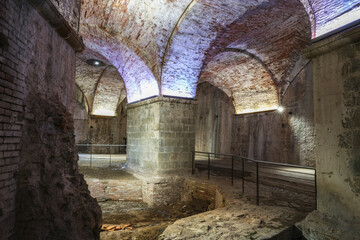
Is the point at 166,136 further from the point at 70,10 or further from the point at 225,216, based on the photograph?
the point at 70,10

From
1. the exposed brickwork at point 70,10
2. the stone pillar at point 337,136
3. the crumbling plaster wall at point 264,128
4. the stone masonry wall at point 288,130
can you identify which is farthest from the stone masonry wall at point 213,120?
the exposed brickwork at point 70,10

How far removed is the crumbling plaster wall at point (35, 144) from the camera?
248 centimetres

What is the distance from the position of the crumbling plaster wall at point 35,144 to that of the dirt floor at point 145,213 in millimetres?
1955

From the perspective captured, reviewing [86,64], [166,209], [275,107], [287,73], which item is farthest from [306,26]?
[86,64]

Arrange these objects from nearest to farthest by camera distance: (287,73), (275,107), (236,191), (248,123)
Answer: (236,191) → (287,73) → (275,107) → (248,123)

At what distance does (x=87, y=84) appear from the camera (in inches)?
543

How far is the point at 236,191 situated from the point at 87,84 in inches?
452

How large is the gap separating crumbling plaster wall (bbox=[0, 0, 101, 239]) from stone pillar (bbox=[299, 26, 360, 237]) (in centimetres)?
331

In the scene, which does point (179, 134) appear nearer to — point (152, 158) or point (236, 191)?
point (152, 158)

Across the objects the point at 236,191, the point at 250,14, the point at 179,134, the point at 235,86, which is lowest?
the point at 236,191

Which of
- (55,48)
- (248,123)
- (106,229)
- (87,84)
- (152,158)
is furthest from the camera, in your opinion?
(87,84)

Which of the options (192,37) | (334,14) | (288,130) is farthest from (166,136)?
(288,130)

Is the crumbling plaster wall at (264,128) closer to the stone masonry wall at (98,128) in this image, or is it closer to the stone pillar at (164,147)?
the stone pillar at (164,147)

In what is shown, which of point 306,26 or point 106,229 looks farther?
point 306,26
